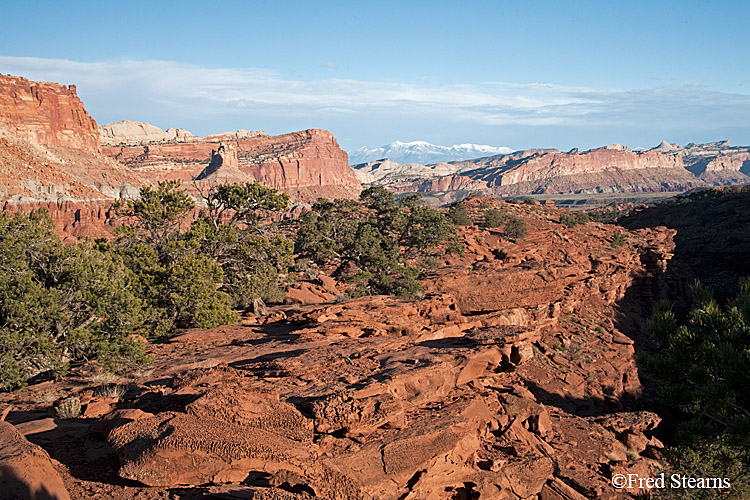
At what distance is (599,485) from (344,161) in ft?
611

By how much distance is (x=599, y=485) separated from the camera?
33.7 ft

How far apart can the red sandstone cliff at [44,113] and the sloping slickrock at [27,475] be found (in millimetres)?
100636

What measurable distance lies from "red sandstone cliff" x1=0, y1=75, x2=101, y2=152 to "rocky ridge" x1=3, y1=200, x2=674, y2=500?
96.8 meters

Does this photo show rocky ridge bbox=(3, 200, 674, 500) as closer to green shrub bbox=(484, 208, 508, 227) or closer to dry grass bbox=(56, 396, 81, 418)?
dry grass bbox=(56, 396, 81, 418)

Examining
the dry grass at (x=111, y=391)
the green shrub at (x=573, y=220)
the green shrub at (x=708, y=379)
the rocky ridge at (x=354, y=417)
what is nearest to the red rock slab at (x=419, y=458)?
the rocky ridge at (x=354, y=417)

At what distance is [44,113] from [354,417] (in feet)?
367

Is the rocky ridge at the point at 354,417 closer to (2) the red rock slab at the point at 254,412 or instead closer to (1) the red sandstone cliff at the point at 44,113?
(2) the red rock slab at the point at 254,412

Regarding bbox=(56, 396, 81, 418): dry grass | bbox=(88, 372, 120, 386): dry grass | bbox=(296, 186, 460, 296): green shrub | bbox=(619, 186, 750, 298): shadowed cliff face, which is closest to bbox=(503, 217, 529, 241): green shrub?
bbox=(296, 186, 460, 296): green shrub

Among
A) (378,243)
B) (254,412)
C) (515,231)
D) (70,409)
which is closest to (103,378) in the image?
(70,409)

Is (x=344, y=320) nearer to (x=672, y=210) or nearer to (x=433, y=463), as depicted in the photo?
(x=433, y=463)

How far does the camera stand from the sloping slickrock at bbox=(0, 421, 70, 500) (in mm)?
5324

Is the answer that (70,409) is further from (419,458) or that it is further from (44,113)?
(44,113)

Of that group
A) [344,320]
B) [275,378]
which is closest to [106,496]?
[275,378]

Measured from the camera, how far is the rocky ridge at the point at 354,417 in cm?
652
